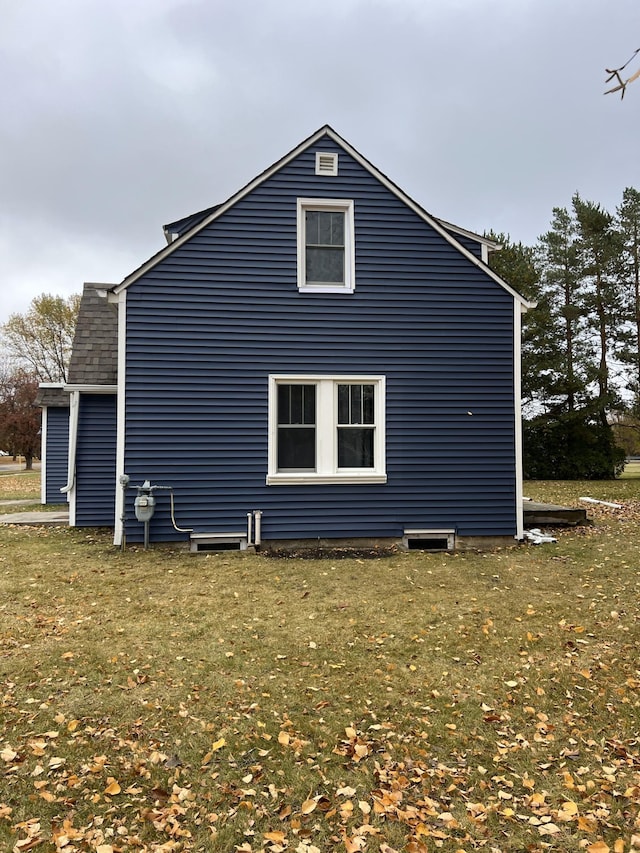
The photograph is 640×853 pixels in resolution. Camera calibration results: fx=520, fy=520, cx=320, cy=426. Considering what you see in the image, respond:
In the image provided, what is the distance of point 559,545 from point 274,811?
7845 mm

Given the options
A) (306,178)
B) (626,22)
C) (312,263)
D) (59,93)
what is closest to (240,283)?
(312,263)

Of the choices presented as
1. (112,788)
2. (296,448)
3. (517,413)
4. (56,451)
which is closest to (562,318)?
(517,413)

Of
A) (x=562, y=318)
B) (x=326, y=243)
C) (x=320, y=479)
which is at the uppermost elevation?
(x=562, y=318)

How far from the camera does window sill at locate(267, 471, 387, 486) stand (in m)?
8.78

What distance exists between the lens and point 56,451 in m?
16.3

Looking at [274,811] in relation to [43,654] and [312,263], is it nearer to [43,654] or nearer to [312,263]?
[43,654]

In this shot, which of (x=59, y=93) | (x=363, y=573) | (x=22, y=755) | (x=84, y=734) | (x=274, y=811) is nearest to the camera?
(x=274, y=811)

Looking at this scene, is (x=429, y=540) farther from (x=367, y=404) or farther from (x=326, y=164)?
(x=326, y=164)

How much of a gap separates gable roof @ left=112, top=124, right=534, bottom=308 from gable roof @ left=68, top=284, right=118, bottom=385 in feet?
6.64

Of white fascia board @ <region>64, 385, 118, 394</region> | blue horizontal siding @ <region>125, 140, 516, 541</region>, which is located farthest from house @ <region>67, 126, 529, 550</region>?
white fascia board @ <region>64, 385, 118, 394</region>

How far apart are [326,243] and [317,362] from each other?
2.14 metres

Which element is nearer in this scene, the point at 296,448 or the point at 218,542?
the point at 218,542

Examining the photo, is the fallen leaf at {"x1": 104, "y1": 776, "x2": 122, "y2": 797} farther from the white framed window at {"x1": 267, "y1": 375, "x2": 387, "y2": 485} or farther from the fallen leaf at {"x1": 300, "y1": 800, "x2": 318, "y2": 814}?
the white framed window at {"x1": 267, "y1": 375, "x2": 387, "y2": 485}

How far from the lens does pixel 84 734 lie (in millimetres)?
3402
